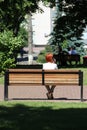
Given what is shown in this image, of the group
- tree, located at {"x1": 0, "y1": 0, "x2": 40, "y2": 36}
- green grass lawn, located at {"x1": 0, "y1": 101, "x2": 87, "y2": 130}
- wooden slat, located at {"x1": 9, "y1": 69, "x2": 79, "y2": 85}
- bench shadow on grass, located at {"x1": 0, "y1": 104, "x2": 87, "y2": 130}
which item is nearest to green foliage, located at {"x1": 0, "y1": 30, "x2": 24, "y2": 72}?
tree, located at {"x1": 0, "y1": 0, "x2": 40, "y2": 36}

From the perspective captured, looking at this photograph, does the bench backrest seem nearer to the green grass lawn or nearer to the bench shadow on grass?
the green grass lawn

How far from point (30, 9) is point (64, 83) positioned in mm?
19414

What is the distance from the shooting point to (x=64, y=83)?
14484 mm

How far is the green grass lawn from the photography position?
941 centimetres

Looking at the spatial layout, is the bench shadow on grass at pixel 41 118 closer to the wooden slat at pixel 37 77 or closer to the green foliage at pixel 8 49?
the wooden slat at pixel 37 77

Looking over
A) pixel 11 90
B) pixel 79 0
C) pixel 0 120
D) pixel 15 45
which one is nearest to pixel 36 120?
pixel 0 120

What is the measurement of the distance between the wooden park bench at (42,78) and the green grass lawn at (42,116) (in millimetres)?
1034

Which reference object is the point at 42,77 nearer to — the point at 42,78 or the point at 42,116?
the point at 42,78

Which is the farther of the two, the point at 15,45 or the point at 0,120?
the point at 15,45

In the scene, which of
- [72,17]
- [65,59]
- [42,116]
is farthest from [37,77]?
[65,59]

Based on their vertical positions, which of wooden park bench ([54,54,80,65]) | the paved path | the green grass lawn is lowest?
wooden park bench ([54,54,80,65])

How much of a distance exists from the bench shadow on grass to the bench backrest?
76.3 inches

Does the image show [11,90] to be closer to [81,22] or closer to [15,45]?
[15,45]

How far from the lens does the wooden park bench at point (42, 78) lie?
570 inches
